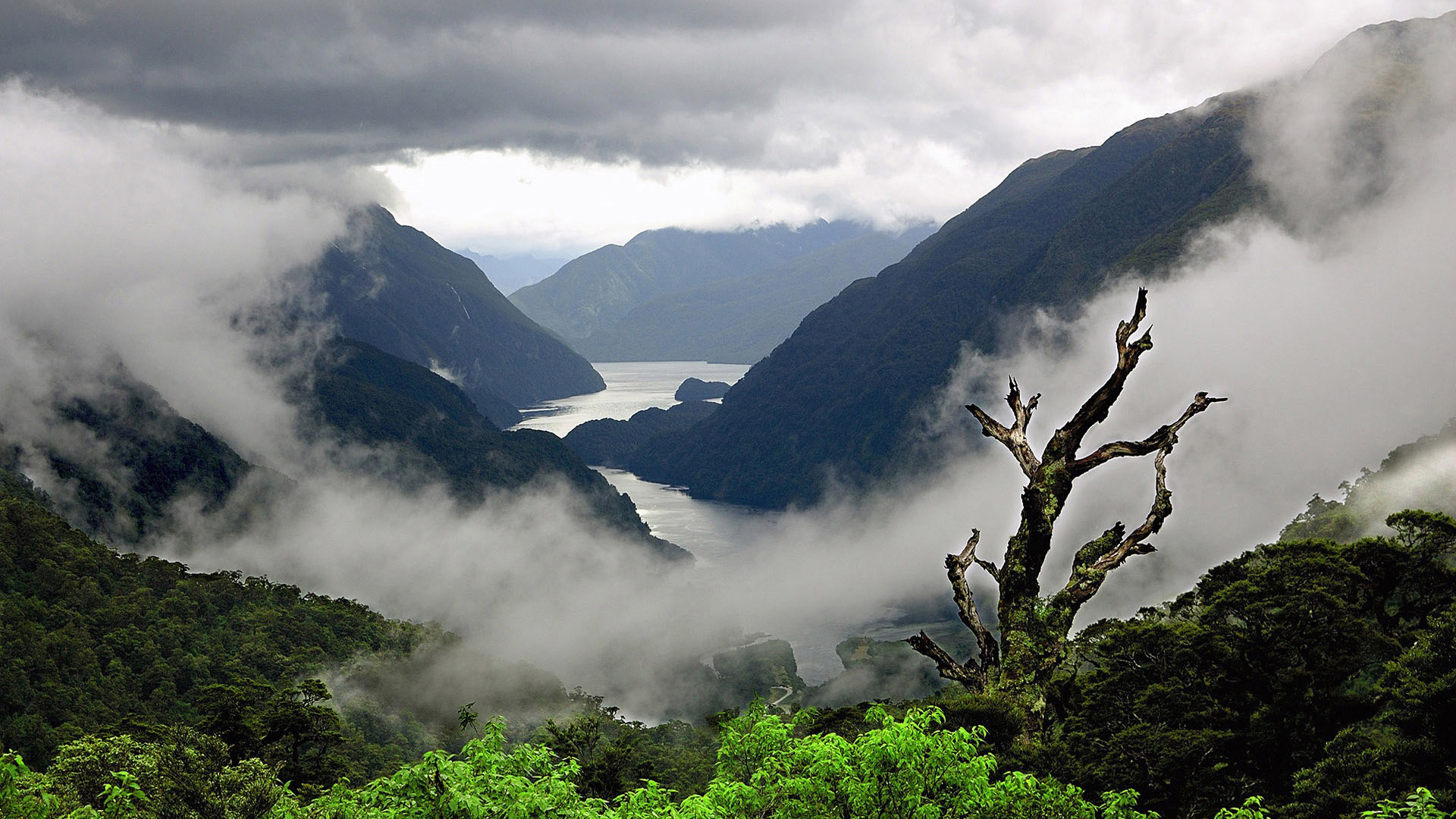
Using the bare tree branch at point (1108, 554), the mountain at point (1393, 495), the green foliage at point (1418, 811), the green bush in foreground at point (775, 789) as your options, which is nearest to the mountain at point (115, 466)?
the green bush in foreground at point (775, 789)

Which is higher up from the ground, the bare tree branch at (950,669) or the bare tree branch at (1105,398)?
the bare tree branch at (1105,398)

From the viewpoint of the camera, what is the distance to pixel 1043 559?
1742 centimetres

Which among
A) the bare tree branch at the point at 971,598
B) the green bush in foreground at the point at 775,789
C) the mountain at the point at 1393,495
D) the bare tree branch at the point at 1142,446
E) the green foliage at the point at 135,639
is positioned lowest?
the green bush in foreground at the point at 775,789

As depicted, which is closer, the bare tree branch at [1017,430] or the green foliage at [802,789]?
the green foliage at [802,789]

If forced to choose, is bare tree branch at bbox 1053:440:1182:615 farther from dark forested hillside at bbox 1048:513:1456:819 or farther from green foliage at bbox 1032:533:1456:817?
green foliage at bbox 1032:533:1456:817

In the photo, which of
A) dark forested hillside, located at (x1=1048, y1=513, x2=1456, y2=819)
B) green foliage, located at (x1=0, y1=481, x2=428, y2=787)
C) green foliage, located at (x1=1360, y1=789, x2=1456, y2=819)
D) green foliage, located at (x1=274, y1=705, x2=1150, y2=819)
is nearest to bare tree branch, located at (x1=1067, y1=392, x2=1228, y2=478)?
green foliage, located at (x1=274, y1=705, x2=1150, y2=819)

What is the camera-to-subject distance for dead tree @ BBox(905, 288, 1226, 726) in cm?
1667

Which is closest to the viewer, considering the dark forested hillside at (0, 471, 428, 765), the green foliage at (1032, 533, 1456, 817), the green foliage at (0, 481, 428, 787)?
the green foliage at (1032, 533, 1456, 817)

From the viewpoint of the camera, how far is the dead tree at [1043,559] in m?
16.7

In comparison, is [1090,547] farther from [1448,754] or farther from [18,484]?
[18,484]

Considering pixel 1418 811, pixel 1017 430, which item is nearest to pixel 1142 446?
pixel 1017 430

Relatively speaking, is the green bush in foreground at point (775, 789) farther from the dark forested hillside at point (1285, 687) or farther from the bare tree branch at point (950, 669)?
the dark forested hillside at point (1285, 687)

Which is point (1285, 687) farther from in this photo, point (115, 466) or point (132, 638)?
point (115, 466)

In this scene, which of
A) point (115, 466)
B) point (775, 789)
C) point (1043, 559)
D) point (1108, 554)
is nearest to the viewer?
point (775, 789)
